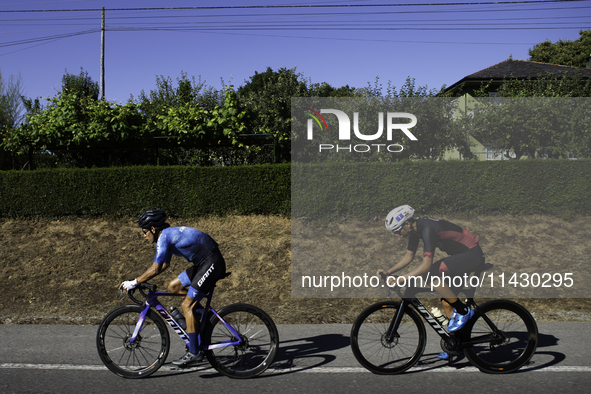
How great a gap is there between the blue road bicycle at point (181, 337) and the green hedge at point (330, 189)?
7258 millimetres

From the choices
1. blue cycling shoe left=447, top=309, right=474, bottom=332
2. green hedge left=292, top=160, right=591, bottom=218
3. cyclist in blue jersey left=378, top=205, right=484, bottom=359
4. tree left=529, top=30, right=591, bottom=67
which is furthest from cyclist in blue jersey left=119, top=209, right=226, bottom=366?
tree left=529, top=30, right=591, bottom=67

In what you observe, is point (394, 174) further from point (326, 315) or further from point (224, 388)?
point (224, 388)

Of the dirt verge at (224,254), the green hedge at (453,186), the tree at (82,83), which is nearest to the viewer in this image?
the dirt verge at (224,254)

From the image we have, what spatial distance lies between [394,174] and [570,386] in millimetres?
8066

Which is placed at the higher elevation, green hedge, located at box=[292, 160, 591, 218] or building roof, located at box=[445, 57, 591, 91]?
building roof, located at box=[445, 57, 591, 91]

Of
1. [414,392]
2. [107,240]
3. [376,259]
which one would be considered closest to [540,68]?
[376,259]

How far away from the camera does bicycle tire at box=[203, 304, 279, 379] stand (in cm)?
431

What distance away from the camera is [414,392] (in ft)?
12.8

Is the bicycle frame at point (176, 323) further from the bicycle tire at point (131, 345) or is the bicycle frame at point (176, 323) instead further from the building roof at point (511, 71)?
the building roof at point (511, 71)

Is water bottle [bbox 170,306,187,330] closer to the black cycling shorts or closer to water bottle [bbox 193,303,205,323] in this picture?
water bottle [bbox 193,303,205,323]

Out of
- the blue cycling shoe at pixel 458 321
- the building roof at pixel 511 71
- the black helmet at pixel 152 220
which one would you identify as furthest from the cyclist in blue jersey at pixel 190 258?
the building roof at pixel 511 71

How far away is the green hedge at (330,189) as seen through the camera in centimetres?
1161

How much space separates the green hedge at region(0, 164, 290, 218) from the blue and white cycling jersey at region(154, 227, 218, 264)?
727cm

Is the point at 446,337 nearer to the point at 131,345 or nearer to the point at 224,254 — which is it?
the point at 131,345
